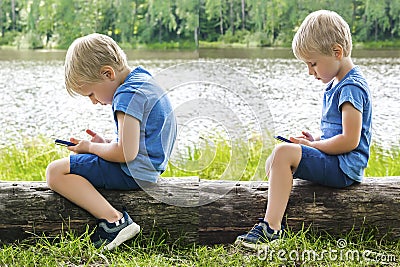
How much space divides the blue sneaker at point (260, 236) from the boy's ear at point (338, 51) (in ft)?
1.74

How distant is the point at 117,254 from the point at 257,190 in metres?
0.45

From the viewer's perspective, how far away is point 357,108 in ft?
5.73

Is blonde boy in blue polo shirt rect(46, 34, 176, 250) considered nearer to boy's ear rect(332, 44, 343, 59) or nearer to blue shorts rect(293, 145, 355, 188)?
blue shorts rect(293, 145, 355, 188)

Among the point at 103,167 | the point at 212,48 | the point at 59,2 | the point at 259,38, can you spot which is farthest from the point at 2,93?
the point at 103,167

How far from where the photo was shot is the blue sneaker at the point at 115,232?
177cm

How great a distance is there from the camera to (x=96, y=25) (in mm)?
3285

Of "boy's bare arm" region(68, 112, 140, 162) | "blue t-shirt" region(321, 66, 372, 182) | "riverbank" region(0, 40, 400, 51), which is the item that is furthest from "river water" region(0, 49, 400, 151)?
"boy's bare arm" region(68, 112, 140, 162)

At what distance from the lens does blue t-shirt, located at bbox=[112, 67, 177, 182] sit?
68.4 inches

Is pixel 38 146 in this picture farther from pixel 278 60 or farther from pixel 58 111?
pixel 278 60

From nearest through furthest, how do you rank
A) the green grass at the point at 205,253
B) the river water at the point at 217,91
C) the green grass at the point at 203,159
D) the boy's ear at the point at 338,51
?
the green grass at the point at 205,253 → the boy's ear at the point at 338,51 → the green grass at the point at 203,159 → the river water at the point at 217,91

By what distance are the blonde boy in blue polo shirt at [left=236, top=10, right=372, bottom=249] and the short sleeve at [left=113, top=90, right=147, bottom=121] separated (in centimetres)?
41

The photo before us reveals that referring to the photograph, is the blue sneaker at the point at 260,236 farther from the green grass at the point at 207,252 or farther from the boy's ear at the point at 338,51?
the boy's ear at the point at 338,51

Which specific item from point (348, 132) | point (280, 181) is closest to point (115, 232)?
point (280, 181)

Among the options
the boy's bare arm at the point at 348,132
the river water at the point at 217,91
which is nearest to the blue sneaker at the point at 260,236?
the boy's bare arm at the point at 348,132
